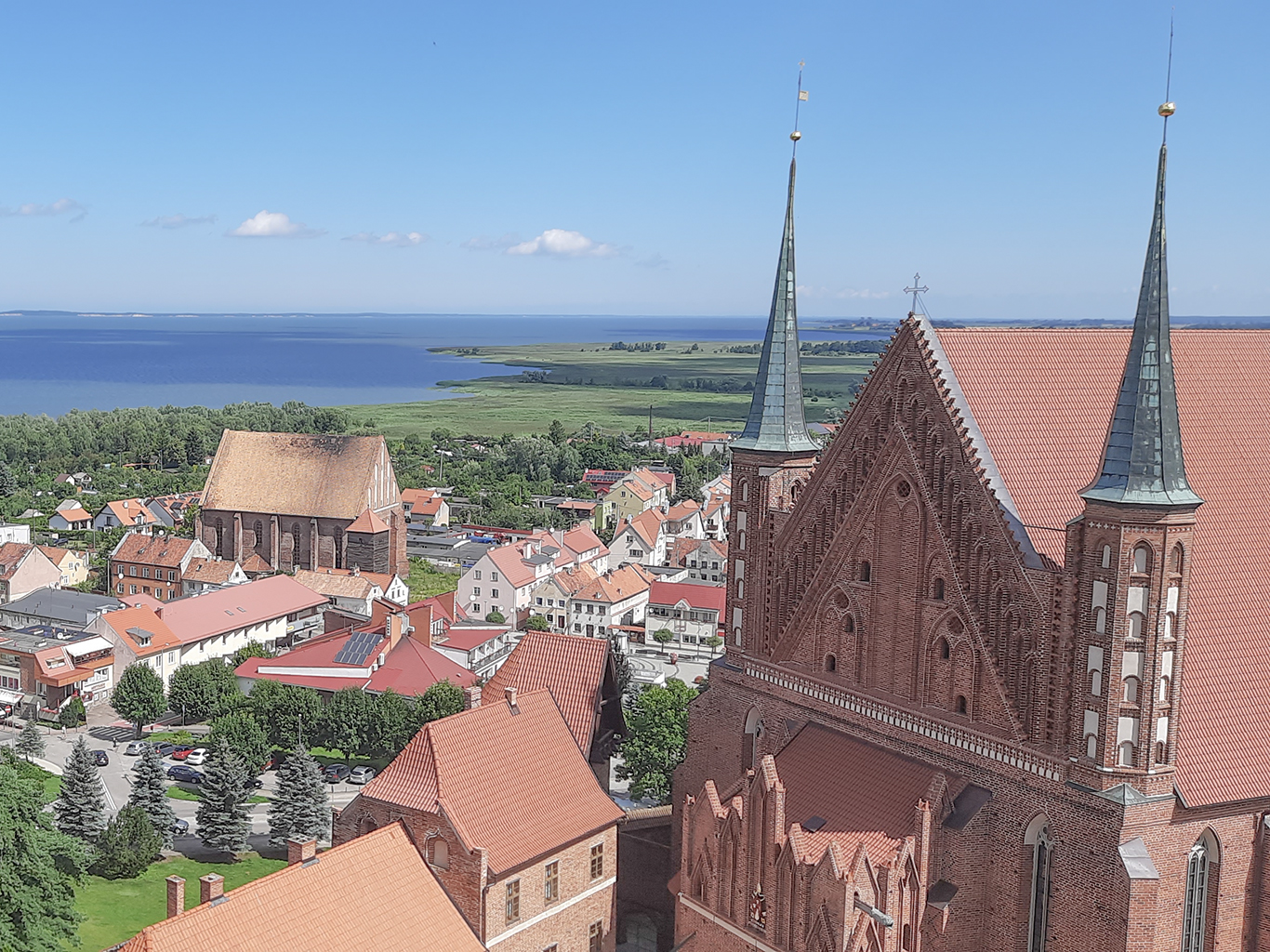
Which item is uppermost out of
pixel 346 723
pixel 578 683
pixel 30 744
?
pixel 578 683

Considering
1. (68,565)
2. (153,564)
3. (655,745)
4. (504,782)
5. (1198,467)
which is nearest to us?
Result: (1198,467)

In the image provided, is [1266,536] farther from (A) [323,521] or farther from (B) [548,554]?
(A) [323,521]

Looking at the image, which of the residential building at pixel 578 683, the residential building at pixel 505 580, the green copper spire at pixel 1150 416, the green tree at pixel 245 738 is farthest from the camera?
the residential building at pixel 505 580

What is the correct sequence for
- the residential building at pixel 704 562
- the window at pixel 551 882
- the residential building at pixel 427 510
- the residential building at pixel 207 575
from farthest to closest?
the residential building at pixel 427 510
the residential building at pixel 704 562
the residential building at pixel 207 575
the window at pixel 551 882

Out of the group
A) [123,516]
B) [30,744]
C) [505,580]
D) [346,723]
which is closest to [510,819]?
[346,723]

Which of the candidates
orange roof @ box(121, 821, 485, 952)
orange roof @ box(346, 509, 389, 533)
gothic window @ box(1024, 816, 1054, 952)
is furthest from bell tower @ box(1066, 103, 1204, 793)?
orange roof @ box(346, 509, 389, 533)

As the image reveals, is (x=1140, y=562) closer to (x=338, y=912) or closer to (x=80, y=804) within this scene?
(x=338, y=912)

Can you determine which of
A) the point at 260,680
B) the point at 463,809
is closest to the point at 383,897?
the point at 463,809

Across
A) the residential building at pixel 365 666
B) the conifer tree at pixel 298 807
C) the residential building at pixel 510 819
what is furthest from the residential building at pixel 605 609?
the residential building at pixel 510 819

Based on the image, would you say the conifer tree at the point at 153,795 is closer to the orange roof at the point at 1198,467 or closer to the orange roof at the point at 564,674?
the orange roof at the point at 564,674
